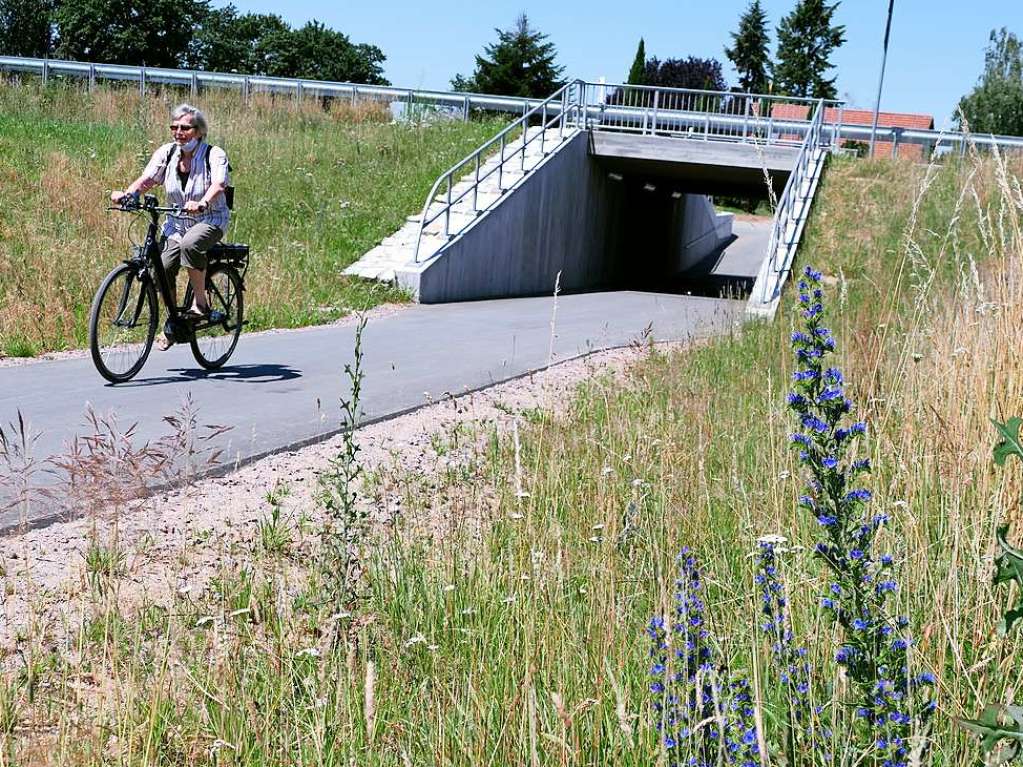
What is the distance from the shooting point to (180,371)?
31.8ft

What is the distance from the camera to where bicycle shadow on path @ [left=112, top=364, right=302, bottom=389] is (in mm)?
8984

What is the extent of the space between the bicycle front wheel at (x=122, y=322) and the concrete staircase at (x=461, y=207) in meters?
8.98

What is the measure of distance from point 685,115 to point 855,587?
27.0 metres

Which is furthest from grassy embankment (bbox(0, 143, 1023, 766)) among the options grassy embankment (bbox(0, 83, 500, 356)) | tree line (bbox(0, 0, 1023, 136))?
tree line (bbox(0, 0, 1023, 136))

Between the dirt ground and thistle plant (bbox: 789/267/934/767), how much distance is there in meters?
2.08

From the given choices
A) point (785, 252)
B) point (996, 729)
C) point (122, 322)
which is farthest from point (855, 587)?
point (785, 252)

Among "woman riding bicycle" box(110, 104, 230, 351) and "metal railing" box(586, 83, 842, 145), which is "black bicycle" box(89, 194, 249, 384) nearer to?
"woman riding bicycle" box(110, 104, 230, 351)

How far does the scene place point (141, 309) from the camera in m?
8.83

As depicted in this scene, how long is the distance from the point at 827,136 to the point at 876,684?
27.5 m

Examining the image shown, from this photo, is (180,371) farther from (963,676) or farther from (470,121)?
(470,121)

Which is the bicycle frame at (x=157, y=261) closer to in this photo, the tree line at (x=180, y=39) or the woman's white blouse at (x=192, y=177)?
the woman's white blouse at (x=192, y=177)

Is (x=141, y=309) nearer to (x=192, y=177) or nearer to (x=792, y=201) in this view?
(x=192, y=177)

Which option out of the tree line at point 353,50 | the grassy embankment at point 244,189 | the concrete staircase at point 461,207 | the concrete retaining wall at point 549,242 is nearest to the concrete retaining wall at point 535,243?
the concrete retaining wall at point 549,242

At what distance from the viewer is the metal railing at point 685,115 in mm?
27438
